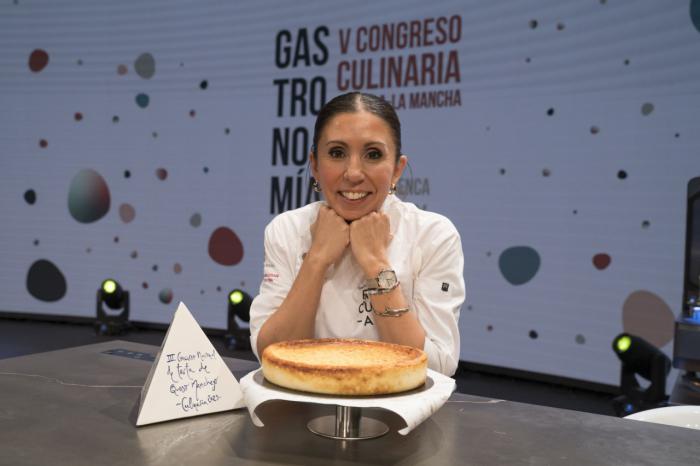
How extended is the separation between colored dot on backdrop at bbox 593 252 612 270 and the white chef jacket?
273cm

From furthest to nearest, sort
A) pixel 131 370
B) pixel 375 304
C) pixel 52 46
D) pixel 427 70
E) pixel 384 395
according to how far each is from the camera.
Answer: pixel 52 46 → pixel 427 70 → pixel 375 304 → pixel 131 370 → pixel 384 395

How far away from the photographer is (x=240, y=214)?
5703 millimetres

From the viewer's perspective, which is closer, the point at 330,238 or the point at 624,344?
the point at 330,238

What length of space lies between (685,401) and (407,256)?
0.96 m

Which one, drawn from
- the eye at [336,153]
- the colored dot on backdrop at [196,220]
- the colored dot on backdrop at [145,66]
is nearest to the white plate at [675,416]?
the eye at [336,153]

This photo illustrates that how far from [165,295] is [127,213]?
35.1 inches

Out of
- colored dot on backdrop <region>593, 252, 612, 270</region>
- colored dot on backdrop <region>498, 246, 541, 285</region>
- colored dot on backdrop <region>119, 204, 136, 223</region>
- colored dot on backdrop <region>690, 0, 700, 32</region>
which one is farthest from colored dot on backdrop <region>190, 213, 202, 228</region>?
colored dot on backdrop <region>690, 0, 700, 32</region>

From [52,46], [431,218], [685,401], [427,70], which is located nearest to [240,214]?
[427,70]

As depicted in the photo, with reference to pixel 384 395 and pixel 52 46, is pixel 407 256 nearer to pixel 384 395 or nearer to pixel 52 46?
pixel 384 395

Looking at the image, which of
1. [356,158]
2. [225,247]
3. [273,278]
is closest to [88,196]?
[225,247]

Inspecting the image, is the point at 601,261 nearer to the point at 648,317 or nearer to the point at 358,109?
the point at 648,317

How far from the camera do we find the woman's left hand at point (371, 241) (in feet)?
5.62

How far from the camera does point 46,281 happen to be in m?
6.22

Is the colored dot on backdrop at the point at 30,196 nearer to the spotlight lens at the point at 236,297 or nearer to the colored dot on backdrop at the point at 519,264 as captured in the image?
the spotlight lens at the point at 236,297
